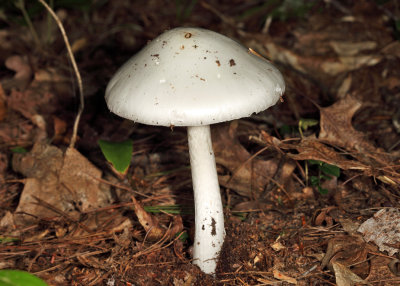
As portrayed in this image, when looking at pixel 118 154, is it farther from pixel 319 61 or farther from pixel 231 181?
pixel 319 61

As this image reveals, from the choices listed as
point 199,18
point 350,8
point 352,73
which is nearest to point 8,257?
point 352,73

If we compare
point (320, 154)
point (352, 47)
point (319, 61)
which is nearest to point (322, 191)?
point (320, 154)

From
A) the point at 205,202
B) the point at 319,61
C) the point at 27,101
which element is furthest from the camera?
the point at 319,61

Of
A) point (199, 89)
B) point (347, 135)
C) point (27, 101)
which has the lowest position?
point (199, 89)

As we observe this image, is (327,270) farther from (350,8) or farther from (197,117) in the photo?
(350,8)

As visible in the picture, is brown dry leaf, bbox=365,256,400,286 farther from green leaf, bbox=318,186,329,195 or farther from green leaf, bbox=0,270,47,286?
green leaf, bbox=0,270,47,286

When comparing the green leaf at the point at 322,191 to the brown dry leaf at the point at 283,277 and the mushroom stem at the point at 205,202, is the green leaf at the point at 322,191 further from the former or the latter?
the mushroom stem at the point at 205,202

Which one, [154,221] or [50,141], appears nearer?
[154,221]

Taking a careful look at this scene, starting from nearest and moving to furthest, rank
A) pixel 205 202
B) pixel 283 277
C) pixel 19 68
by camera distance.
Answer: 1. pixel 283 277
2. pixel 205 202
3. pixel 19 68
